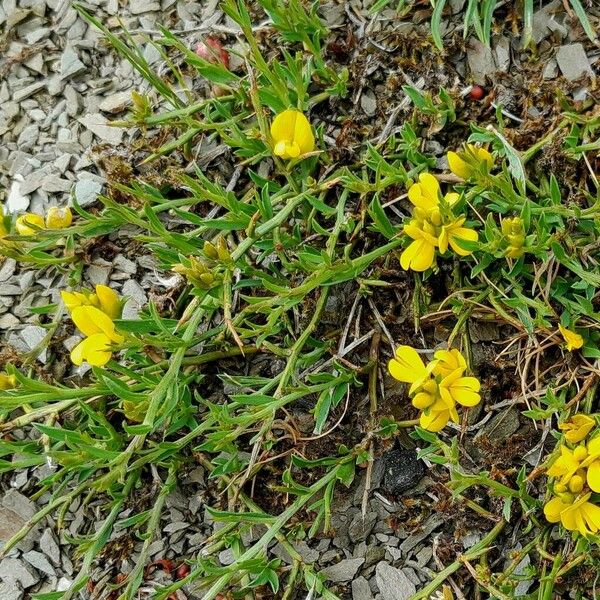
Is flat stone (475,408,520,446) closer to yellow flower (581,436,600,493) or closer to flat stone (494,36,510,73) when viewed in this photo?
yellow flower (581,436,600,493)

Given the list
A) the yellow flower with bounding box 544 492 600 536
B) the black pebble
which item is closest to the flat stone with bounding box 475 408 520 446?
the black pebble

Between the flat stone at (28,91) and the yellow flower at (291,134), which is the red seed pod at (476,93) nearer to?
the yellow flower at (291,134)

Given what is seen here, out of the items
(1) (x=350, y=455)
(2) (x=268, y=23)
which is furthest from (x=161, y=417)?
(2) (x=268, y=23)

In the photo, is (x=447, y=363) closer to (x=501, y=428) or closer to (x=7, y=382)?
(x=501, y=428)

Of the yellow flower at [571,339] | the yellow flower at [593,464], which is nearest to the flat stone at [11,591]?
the yellow flower at [593,464]

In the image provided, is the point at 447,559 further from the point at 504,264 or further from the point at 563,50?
the point at 563,50
